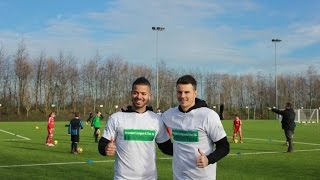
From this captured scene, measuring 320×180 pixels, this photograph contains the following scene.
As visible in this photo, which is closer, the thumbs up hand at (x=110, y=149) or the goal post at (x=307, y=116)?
the thumbs up hand at (x=110, y=149)

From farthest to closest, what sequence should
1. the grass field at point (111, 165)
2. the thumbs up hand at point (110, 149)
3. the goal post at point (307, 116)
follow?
the goal post at point (307, 116), the grass field at point (111, 165), the thumbs up hand at point (110, 149)

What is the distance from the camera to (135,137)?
483cm

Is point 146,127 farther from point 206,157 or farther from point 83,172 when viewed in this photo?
point 83,172

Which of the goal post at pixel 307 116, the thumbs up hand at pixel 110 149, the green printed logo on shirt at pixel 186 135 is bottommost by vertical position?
the goal post at pixel 307 116

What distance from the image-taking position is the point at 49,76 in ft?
292

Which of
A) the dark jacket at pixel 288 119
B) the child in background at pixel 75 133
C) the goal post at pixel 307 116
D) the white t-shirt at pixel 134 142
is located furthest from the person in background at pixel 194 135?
the goal post at pixel 307 116

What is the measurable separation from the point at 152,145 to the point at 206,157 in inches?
26.8

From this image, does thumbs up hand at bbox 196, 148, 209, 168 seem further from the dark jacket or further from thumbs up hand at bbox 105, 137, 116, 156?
the dark jacket

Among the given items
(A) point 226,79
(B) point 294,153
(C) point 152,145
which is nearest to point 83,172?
(C) point 152,145

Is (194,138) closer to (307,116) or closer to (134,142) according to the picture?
(134,142)

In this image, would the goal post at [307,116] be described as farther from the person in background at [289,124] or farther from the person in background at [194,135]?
the person in background at [194,135]

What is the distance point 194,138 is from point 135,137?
638mm

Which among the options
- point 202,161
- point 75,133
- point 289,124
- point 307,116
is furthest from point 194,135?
point 307,116

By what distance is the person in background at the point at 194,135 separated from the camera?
4684 millimetres
